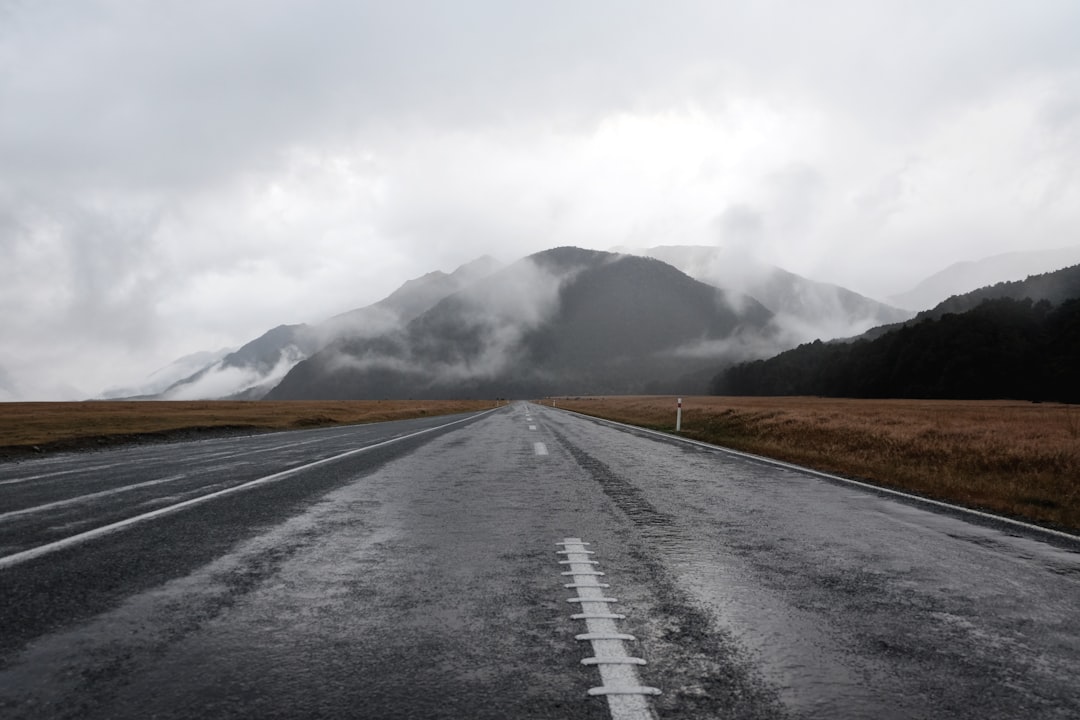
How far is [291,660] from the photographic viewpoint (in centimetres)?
298

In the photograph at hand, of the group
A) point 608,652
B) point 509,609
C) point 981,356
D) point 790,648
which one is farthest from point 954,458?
point 981,356

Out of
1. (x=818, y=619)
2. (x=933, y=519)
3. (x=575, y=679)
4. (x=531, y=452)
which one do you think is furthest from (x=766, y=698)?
(x=531, y=452)

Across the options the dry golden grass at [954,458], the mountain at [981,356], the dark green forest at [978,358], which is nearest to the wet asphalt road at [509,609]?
the dry golden grass at [954,458]

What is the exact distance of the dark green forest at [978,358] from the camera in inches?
2660

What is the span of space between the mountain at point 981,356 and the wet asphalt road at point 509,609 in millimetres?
75531

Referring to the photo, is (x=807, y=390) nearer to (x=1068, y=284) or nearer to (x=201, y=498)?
(x=1068, y=284)

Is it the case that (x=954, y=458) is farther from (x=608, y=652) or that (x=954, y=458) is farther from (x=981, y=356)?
(x=981, y=356)

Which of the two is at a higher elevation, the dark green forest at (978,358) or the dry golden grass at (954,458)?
the dark green forest at (978,358)

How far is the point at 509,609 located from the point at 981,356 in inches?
3587

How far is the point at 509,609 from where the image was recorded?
3764 millimetres

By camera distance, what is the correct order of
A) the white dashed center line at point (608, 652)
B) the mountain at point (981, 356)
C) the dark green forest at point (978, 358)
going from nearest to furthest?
the white dashed center line at point (608, 652), the dark green forest at point (978, 358), the mountain at point (981, 356)

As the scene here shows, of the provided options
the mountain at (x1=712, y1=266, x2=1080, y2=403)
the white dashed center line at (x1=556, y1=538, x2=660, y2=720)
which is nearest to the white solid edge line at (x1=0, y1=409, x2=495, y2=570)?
the white dashed center line at (x1=556, y1=538, x2=660, y2=720)

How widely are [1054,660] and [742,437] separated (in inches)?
767

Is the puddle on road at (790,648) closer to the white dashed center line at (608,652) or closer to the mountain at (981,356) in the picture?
the white dashed center line at (608,652)
